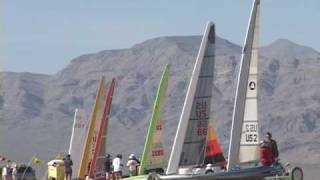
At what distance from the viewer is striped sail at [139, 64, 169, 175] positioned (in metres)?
44.3

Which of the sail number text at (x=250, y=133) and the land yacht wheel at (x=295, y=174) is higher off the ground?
the sail number text at (x=250, y=133)

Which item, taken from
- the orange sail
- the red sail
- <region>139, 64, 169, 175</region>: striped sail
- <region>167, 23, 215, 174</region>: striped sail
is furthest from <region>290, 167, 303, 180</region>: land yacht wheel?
the red sail

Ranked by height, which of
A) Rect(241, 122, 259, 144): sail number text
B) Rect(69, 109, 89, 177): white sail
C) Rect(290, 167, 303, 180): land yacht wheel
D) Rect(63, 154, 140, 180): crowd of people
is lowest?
Rect(290, 167, 303, 180): land yacht wheel

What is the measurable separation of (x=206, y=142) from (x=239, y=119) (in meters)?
1.76

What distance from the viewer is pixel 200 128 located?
39.8m

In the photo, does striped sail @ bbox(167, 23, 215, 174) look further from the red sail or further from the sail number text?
the red sail

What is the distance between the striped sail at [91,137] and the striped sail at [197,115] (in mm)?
10832

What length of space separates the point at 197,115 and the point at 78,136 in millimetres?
16441

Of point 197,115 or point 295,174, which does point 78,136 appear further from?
point 295,174

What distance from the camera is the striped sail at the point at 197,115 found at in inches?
1555

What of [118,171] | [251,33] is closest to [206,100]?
[251,33]

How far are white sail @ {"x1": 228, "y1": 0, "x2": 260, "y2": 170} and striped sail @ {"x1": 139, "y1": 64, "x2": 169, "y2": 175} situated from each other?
593 centimetres

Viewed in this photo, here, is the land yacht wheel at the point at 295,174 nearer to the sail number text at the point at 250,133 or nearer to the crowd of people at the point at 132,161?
the crowd of people at the point at 132,161

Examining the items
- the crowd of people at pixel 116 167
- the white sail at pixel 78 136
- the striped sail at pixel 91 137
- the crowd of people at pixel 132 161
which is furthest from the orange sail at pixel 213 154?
the white sail at pixel 78 136
